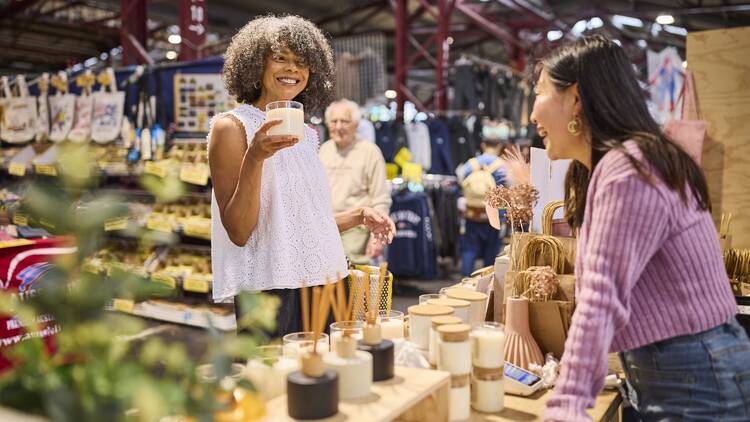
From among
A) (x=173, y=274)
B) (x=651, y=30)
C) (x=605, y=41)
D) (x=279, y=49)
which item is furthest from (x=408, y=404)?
(x=651, y=30)

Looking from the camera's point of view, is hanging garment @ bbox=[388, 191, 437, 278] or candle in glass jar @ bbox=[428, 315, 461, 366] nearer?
candle in glass jar @ bbox=[428, 315, 461, 366]

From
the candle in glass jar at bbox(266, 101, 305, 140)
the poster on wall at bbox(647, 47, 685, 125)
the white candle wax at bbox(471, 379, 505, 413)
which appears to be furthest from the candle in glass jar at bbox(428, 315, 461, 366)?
the poster on wall at bbox(647, 47, 685, 125)

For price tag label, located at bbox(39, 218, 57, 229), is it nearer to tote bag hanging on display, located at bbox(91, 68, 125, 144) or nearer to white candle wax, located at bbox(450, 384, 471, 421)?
white candle wax, located at bbox(450, 384, 471, 421)

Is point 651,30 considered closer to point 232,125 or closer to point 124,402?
point 232,125

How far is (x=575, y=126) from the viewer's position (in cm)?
144

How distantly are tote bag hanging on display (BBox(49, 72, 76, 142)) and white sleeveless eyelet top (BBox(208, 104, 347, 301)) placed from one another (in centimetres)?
448

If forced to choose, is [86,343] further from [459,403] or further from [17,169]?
[17,169]

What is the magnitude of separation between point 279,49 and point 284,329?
2.81 feet

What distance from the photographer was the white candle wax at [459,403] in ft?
4.90

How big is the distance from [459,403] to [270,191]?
33.4 inches

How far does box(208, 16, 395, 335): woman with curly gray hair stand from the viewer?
6.28ft

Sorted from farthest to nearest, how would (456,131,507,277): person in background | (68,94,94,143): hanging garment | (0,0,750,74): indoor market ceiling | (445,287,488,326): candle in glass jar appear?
(0,0,750,74): indoor market ceiling, (456,131,507,277): person in background, (68,94,94,143): hanging garment, (445,287,488,326): candle in glass jar

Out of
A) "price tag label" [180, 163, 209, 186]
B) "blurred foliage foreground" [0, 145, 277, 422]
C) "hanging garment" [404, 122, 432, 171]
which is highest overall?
"hanging garment" [404, 122, 432, 171]

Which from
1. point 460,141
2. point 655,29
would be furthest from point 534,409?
point 655,29
